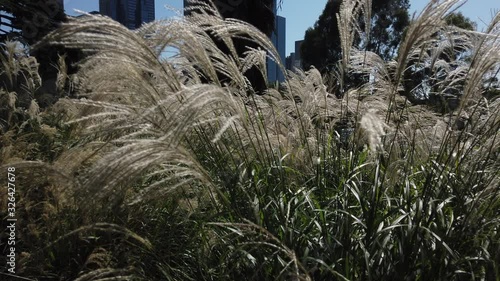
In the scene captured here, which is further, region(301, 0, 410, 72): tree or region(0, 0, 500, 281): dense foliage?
region(301, 0, 410, 72): tree

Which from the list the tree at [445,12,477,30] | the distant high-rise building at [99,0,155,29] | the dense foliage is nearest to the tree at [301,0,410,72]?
the tree at [445,12,477,30]

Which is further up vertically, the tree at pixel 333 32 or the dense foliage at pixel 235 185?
the tree at pixel 333 32

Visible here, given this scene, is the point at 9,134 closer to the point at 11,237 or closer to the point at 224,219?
the point at 11,237

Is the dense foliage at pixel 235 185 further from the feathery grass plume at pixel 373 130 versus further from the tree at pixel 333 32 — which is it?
the tree at pixel 333 32

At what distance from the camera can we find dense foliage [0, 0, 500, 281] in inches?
76.2

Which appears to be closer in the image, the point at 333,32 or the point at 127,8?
the point at 127,8

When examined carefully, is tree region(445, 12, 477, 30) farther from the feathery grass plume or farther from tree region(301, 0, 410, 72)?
tree region(301, 0, 410, 72)

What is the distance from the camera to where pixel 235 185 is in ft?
8.20

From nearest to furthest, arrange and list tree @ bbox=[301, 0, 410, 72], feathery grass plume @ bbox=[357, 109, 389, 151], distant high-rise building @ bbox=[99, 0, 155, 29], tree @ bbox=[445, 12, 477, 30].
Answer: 1. feathery grass plume @ bbox=[357, 109, 389, 151]
2. tree @ bbox=[445, 12, 477, 30]
3. distant high-rise building @ bbox=[99, 0, 155, 29]
4. tree @ bbox=[301, 0, 410, 72]

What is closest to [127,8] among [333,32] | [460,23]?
[460,23]

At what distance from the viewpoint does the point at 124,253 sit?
2.64 metres

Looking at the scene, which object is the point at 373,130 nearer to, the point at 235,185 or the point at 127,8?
the point at 235,185

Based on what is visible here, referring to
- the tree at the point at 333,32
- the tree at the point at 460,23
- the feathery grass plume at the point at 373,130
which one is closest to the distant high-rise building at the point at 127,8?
the tree at the point at 460,23

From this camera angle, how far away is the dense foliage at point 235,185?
193 centimetres
